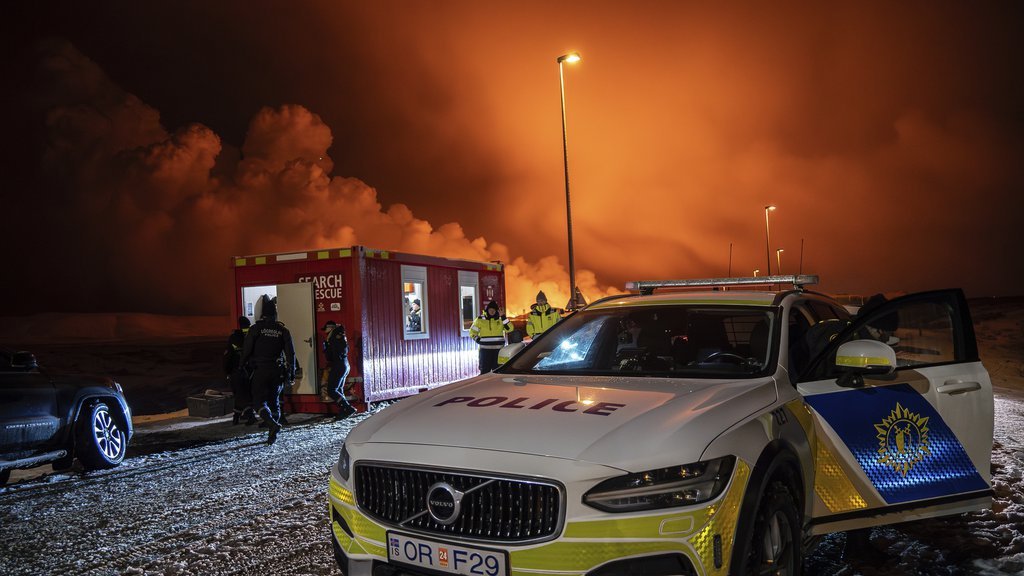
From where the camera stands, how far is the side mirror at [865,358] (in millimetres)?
3305

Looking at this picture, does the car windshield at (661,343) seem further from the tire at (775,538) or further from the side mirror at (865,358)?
the tire at (775,538)

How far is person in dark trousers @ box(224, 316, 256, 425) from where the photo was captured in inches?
408

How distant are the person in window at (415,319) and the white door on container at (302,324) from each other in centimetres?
190

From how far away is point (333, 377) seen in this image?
10641 mm

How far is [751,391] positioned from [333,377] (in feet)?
27.8

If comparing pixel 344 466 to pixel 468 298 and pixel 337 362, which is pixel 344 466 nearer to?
pixel 337 362

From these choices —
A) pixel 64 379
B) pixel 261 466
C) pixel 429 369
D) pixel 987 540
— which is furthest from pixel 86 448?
pixel 987 540

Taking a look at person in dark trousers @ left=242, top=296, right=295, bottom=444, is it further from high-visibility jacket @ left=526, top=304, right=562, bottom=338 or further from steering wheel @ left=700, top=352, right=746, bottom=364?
steering wheel @ left=700, top=352, right=746, bottom=364

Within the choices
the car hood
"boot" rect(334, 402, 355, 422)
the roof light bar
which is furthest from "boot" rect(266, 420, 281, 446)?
the car hood

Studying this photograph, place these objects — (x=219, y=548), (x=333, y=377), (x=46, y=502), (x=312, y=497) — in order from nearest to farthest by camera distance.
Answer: (x=219, y=548), (x=312, y=497), (x=46, y=502), (x=333, y=377)

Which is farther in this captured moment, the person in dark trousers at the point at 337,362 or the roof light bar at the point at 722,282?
the person in dark trousers at the point at 337,362

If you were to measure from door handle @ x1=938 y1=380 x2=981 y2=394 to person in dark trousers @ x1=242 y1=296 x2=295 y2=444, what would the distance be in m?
7.09

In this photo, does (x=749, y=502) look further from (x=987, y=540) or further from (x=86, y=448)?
(x=86, y=448)

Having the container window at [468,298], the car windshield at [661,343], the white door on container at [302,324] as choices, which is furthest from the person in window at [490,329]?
the car windshield at [661,343]
